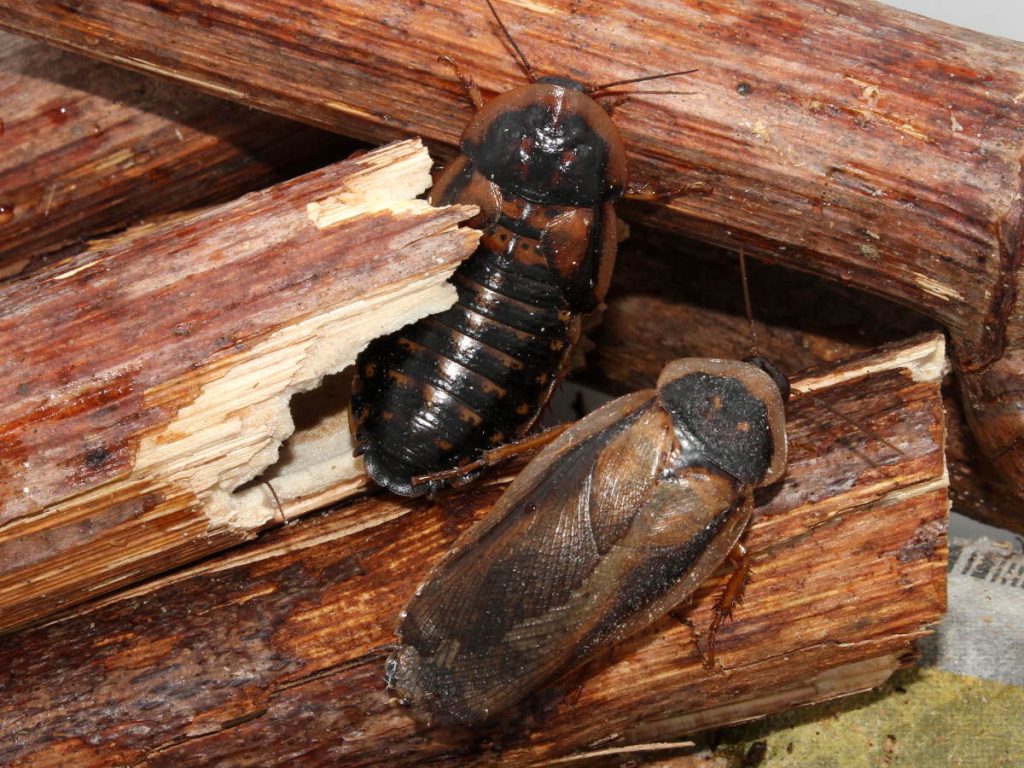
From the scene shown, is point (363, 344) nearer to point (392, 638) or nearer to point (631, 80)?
point (392, 638)

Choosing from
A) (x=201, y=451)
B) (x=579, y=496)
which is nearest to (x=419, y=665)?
(x=579, y=496)

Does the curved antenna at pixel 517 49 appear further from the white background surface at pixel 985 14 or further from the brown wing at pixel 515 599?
the white background surface at pixel 985 14

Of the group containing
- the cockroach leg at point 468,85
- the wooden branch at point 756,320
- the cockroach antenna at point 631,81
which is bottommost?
the wooden branch at point 756,320

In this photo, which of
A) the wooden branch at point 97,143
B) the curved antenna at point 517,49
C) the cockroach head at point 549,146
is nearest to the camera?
the curved antenna at point 517,49

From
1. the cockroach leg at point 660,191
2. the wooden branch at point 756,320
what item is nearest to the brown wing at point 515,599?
the cockroach leg at point 660,191

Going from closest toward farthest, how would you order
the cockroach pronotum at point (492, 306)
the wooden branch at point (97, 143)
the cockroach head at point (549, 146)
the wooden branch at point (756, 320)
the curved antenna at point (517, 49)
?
the curved antenna at point (517, 49) < the cockroach head at point (549, 146) < the cockroach pronotum at point (492, 306) < the wooden branch at point (97, 143) < the wooden branch at point (756, 320)

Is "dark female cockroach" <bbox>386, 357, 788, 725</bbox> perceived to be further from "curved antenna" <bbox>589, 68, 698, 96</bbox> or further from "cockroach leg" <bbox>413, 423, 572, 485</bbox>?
"curved antenna" <bbox>589, 68, 698, 96</bbox>

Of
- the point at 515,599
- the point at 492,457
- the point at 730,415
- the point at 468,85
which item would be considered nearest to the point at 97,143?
the point at 468,85
